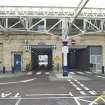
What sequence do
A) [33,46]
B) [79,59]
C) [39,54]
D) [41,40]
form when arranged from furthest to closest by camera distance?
[39,54]
[79,59]
[33,46]
[41,40]

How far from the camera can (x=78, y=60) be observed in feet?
240

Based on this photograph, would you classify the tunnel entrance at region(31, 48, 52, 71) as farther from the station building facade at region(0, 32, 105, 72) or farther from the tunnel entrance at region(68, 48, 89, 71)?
the station building facade at region(0, 32, 105, 72)

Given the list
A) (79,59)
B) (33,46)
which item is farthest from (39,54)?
(33,46)

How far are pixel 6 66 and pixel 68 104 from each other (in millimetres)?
39910

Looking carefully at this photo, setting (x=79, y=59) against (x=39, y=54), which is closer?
(x=79, y=59)

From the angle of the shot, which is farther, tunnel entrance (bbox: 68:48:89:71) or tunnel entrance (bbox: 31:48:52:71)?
tunnel entrance (bbox: 31:48:52:71)

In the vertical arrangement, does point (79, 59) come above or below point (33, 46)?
below

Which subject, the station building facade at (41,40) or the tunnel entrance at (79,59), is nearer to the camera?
the station building facade at (41,40)

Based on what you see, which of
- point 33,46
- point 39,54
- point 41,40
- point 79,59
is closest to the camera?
point 41,40

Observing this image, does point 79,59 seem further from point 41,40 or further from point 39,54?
point 39,54

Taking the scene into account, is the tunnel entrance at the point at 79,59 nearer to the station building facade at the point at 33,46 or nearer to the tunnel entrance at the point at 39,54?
the station building facade at the point at 33,46

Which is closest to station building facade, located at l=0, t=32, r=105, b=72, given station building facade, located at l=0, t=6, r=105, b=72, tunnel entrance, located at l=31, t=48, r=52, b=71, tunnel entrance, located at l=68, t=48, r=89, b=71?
station building facade, located at l=0, t=6, r=105, b=72

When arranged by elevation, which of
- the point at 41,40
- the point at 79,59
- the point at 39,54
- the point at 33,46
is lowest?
the point at 79,59

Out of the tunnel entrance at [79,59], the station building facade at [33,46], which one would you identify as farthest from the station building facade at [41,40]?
the tunnel entrance at [79,59]
